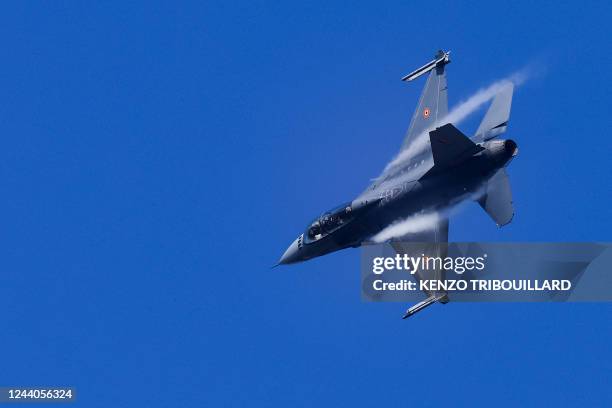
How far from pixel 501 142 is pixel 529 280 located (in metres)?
5.93

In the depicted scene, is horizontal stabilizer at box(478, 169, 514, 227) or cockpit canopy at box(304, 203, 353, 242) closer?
horizontal stabilizer at box(478, 169, 514, 227)

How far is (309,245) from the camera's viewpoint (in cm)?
5381

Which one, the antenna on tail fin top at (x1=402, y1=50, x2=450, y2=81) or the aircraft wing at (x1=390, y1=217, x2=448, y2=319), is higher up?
the antenna on tail fin top at (x1=402, y1=50, x2=450, y2=81)

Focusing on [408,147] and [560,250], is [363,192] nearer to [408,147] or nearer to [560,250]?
[408,147]

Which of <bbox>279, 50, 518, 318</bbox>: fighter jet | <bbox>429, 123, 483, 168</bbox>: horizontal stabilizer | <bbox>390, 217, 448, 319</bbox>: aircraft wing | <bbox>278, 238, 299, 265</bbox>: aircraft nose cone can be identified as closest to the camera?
<bbox>429, 123, 483, 168</bbox>: horizontal stabilizer

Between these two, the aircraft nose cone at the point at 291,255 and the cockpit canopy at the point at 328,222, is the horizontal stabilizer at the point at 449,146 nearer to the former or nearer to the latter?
the cockpit canopy at the point at 328,222

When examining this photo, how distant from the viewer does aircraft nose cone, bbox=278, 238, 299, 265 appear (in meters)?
54.6

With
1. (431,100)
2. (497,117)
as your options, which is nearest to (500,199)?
(497,117)

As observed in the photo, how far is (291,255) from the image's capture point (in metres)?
54.7

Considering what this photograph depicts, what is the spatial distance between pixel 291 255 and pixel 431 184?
843 cm

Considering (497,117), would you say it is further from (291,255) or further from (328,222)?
(291,255)

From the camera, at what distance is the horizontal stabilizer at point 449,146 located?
4650 centimetres

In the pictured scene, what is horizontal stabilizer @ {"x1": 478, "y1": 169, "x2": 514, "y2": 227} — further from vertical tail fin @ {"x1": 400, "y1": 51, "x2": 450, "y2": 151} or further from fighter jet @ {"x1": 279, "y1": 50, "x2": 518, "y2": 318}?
vertical tail fin @ {"x1": 400, "y1": 51, "x2": 450, "y2": 151}

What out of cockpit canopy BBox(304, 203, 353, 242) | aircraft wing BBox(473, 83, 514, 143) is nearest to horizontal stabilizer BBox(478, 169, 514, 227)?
aircraft wing BBox(473, 83, 514, 143)
